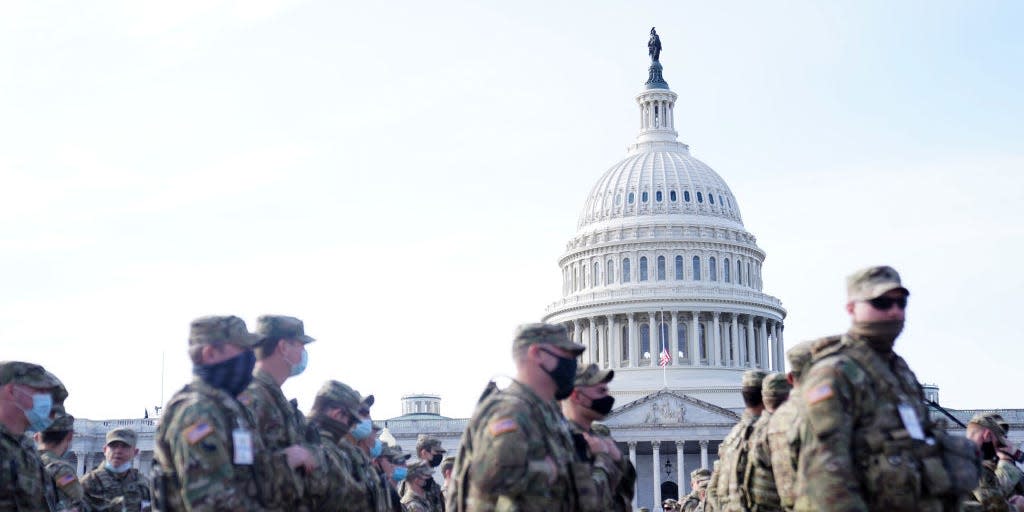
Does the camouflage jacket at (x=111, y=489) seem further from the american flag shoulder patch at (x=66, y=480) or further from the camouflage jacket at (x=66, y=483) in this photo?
the american flag shoulder patch at (x=66, y=480)

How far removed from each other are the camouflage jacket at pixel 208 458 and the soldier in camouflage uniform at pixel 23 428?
1.32 meters

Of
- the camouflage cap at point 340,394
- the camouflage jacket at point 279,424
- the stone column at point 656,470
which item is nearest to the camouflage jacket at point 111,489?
the camouflage cap at point 340,394

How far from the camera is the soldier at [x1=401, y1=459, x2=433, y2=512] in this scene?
1852 cm

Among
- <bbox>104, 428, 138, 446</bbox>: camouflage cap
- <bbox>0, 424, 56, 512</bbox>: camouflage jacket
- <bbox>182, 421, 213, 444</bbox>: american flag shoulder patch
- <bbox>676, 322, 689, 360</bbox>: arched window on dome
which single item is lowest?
<bbox>0, 424, 56, 512</bbox>: camouflage jacket

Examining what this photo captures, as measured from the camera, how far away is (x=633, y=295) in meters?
110

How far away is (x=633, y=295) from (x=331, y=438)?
323 feet

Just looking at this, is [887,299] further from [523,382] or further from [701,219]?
[701,219]

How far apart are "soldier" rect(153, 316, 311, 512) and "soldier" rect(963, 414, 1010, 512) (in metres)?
7.48

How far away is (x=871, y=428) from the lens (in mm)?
8906

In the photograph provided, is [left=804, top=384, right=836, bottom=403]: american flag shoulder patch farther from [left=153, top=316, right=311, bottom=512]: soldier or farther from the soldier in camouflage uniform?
the soldier in camouflage uniform

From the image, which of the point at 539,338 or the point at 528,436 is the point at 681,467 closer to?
the point at 539,338

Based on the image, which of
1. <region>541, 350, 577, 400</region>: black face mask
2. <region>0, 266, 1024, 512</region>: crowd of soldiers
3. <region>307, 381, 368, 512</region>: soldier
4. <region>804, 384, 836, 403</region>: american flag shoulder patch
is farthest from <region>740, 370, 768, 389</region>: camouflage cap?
<region>804, 384, 836, 403</region>: american flag shoulder patch

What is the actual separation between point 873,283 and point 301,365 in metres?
4.41

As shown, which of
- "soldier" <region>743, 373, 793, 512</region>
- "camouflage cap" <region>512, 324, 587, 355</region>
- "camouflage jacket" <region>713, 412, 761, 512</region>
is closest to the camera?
"camouflage cap" <region>512, 324, 587, 355</region>
